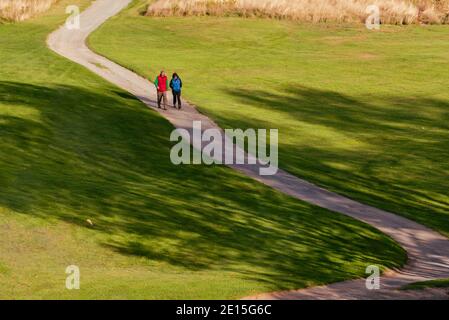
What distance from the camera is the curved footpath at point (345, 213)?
962 inches

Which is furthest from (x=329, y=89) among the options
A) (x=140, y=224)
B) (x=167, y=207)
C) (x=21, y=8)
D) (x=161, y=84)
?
(x=140, y=224)

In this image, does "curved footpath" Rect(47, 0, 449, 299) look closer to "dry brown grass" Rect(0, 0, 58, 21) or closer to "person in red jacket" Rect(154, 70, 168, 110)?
"person in red jacket" Rect(154, 70, 168, 110)

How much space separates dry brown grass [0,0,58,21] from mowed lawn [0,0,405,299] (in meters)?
35.7

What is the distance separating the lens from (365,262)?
1149 inches

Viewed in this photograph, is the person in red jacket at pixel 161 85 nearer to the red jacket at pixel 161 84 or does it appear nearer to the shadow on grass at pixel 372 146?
the red jacket at pixel 161 84

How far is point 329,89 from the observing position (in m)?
62.2

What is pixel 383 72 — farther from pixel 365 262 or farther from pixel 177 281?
pixel 177 281

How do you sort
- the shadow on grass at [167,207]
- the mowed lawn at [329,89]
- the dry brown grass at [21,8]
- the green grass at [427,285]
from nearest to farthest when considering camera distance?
the green grass at [427,285], the shadow on grass at [167,207], the mowed lawn at [329,89], the dry brown grass at [21,8]

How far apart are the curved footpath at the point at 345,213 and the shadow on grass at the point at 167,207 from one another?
774 millimetres

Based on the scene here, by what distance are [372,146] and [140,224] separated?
2147cm

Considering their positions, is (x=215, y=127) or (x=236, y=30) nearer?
(x=215, y=127)

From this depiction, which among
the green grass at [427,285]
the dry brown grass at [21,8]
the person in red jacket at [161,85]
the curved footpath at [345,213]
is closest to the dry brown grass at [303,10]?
the dry brown grass at [21,8]

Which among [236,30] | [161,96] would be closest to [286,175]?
[161,96]

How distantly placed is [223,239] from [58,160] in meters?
9.71
